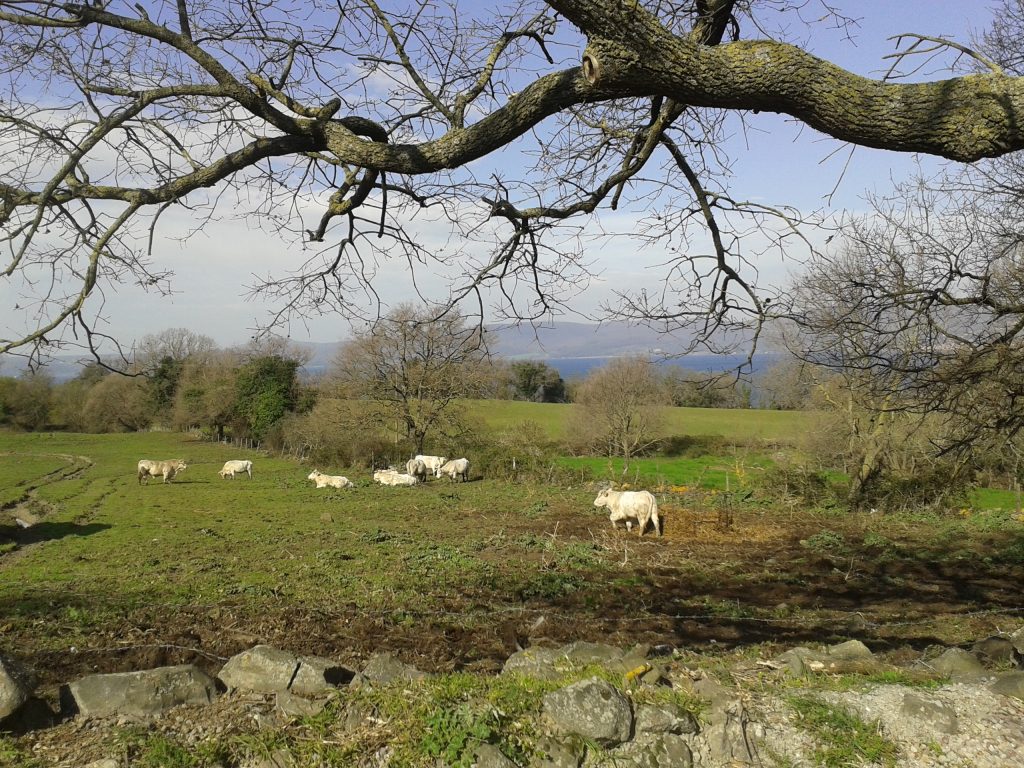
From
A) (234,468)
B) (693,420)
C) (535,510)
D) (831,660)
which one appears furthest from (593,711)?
(693,420)

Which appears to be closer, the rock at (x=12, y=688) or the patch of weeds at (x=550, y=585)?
the rock at (x=12, y=688)

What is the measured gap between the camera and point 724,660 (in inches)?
200

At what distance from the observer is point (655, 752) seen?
10.7ft

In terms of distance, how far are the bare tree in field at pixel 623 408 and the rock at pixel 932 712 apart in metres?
26.3

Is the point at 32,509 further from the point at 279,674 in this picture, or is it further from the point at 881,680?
the point at 881,680

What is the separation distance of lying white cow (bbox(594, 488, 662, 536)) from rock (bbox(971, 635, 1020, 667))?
10167 millimetres

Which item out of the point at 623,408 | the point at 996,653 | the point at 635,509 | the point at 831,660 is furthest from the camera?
the point at 623,408

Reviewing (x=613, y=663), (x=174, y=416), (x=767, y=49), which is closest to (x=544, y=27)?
(x=767, y=49)

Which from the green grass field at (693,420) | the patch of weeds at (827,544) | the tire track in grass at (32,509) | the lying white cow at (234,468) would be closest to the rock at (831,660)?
the patch of weeds at (827,544)

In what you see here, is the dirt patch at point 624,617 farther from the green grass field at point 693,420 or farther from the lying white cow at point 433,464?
the green grass field at point 693,420

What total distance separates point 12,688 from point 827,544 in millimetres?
13642

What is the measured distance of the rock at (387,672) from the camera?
13.0ft

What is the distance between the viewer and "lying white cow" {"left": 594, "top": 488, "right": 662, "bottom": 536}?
Answer: 15500mm

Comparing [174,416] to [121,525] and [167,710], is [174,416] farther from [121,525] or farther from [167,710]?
[167,710]
